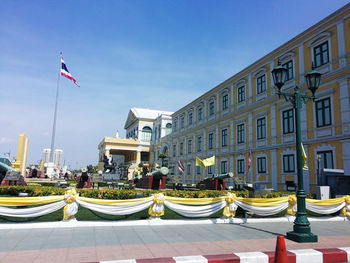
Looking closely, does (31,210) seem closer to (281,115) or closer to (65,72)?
(281,115)

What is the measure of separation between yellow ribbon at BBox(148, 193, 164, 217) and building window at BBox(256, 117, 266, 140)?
56.4ft

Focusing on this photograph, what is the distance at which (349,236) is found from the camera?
751 cm

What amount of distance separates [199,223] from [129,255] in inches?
156

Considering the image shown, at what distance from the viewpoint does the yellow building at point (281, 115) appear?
17.4m

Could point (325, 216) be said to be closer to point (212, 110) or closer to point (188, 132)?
point (212, 110)

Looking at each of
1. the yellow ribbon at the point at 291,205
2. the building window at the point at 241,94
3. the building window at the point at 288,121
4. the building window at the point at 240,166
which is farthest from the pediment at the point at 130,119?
the yellow ribbon at the point at 291,205

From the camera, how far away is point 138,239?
664 cm

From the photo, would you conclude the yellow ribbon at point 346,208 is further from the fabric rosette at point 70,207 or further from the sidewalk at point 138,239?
the fabric rosette at point 70,207

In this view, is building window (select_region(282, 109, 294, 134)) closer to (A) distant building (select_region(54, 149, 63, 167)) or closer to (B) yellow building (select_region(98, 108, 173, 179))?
(B) yellow building (select_region(98, 108, 173, 179))

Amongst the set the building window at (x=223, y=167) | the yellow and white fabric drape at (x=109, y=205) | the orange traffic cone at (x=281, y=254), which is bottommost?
the orange traffic cone at (x=281, y=254)

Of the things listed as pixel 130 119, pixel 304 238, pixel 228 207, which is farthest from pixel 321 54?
pixel 130 119

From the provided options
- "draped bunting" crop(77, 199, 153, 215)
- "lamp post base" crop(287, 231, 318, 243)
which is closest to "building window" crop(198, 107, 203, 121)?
"draped bunting" crop(77, 199, 153, 215)

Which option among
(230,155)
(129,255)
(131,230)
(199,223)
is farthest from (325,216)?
(230,155)

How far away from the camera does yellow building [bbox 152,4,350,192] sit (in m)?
17.4
